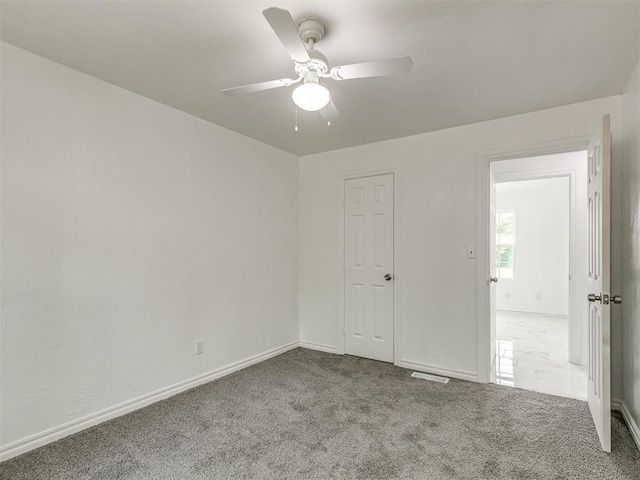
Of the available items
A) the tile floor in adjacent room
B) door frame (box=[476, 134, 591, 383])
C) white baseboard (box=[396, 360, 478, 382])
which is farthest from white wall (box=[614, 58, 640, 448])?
white baseboard (box=[396, 360, 478, 382])

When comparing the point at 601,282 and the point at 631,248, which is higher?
the point at 631,248

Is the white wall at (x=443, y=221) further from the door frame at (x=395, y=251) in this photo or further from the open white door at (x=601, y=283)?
the open white door at (x=601, y=283)

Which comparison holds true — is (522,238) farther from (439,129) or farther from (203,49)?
(203,49)

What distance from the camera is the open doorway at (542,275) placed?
11.6 feet

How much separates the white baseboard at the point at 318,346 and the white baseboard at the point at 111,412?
759 mm

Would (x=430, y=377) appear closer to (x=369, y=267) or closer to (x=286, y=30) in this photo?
(x=369, y=267)

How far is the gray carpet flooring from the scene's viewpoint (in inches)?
73.9

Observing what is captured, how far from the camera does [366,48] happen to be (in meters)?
1.98

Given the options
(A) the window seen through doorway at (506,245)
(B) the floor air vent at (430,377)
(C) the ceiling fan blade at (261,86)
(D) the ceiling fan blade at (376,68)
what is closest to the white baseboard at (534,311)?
(A) the window seen through doorway at (506,245)

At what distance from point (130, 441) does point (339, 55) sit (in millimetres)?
2714

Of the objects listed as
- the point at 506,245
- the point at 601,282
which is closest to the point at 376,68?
the point at 601,282

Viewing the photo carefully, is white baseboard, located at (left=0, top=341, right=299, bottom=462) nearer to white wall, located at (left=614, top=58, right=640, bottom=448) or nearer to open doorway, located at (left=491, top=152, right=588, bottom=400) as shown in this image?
open doorway, located at (left=491, top=152, right=588, bottom=400)

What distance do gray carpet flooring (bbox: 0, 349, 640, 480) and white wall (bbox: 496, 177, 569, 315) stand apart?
445 centimetres

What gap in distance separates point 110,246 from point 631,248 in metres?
3.64
